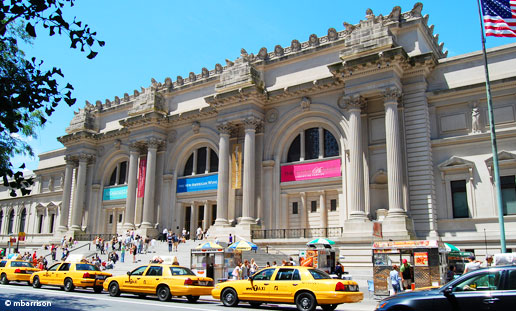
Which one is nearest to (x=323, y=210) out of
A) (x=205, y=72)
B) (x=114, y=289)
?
(x=205, y=72)

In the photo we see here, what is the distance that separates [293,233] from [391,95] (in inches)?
473

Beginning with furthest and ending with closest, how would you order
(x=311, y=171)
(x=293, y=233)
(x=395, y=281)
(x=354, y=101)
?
(x=311, y=171) → (x=293, y=233) → (x=354, y=101) → (x=395, y=281)

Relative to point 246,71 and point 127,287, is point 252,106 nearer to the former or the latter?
point 246,71

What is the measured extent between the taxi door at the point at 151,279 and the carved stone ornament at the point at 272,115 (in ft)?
65.0

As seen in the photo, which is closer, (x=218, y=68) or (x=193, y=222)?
(x=193, y=222)

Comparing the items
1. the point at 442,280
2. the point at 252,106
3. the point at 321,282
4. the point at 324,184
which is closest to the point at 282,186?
the point at 324,184

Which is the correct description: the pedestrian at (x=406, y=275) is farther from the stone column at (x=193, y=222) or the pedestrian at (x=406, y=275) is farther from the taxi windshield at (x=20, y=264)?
the stone column at (x=193, y=222)

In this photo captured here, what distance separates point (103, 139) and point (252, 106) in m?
20.9

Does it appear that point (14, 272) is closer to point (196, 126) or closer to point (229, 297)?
point (229, 297)

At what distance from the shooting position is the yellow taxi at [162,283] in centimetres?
1806

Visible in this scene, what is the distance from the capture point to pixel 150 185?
42094 mm

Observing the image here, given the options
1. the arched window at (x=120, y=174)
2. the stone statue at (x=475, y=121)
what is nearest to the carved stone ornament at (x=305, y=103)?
the stone statue at (x=475, y=121)

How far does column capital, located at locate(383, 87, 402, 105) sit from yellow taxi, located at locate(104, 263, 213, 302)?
16.9 m

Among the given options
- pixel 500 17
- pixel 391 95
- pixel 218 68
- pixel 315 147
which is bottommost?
pixel 315 147
